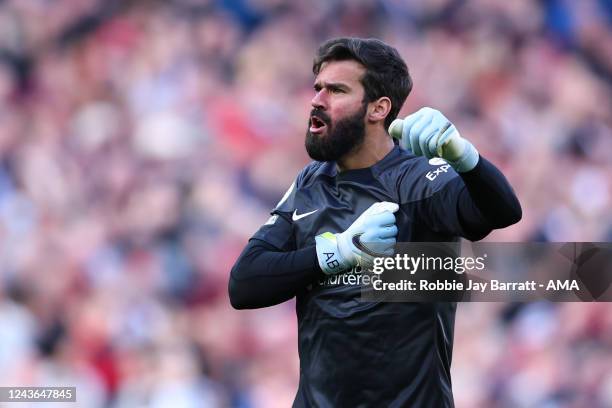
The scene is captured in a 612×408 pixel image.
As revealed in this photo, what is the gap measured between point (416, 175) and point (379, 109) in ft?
0.90

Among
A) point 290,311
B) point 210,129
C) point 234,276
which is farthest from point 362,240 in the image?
point 210,129

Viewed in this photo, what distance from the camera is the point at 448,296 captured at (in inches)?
106

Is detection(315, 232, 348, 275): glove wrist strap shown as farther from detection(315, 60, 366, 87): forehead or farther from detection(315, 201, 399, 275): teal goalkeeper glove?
detection(315, 60, 366, 87): forehead

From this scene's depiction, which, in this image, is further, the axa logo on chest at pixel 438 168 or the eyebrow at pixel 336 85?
the eyebrow at pixel 336 85

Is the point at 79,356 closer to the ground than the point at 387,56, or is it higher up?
closer to the ground

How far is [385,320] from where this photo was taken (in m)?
2.60

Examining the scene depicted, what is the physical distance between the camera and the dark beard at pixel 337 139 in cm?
278

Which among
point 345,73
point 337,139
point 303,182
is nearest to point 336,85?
point 345,73

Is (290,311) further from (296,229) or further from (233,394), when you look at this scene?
(296,229)

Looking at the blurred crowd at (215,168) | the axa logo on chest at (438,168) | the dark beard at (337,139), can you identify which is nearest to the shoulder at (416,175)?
the axa logo on chest at (438,168)

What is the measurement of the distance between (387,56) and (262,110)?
3.00 meters

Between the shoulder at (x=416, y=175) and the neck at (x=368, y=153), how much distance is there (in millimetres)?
51

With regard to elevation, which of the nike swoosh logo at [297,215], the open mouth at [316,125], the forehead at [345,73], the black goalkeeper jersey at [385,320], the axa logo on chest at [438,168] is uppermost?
the forehead at [345,73]
